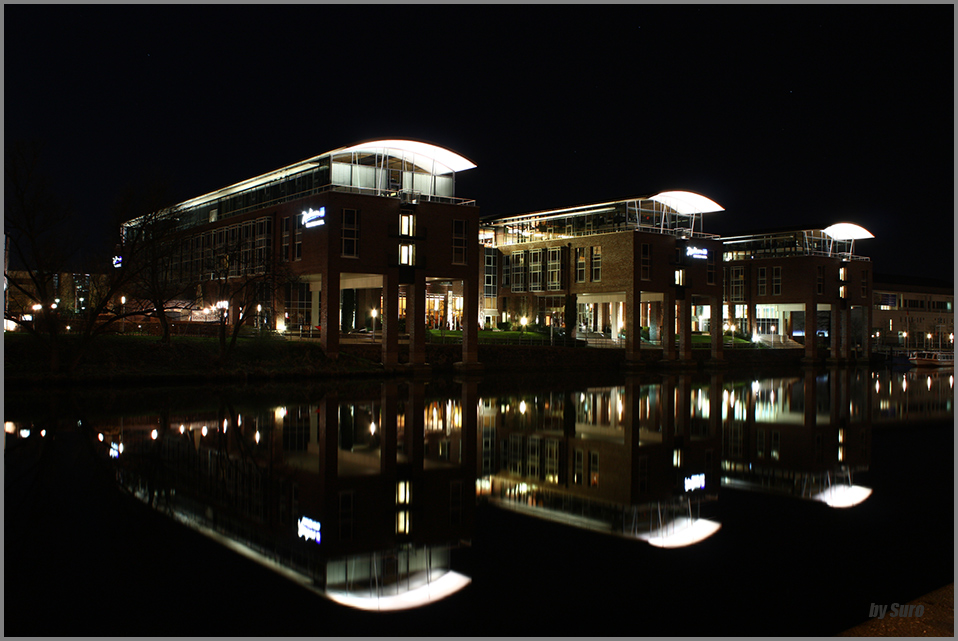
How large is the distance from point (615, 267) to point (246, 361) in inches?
1184

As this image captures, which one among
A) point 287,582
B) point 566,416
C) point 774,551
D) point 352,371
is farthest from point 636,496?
point 352,371

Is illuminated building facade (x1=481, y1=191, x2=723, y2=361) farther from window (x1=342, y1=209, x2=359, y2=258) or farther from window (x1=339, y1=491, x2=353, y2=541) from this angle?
window (x1=339, y1=491, x2=353, y2=541)

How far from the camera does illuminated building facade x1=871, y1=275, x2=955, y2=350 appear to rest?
8412cm

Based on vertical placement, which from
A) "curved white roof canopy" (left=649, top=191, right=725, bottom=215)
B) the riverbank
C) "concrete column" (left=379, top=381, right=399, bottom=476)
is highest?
"curved white roof canopy" (left=649, top=191, right=725, bottom=215)

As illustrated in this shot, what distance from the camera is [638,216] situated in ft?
179

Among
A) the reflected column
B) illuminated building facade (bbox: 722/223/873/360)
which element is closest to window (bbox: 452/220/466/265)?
the reflected column

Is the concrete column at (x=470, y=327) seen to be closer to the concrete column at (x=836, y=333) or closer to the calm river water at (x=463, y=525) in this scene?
the calm river water at (x=463, y=525)

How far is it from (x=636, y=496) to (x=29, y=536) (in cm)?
873

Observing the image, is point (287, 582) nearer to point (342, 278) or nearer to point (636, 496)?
point (636, 496)

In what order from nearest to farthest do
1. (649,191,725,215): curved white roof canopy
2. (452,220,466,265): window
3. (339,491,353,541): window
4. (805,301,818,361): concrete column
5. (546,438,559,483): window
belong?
(339,491,353,541): window
(546,438,559,483): window
(452,220,466,265): window
(649,191,725,215): curved white roof canopy
(805,301,818,361): concrete column

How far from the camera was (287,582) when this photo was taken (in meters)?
7.18

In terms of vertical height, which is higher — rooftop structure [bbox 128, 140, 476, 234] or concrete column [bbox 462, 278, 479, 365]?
rooftop structure [bbox 128, 140, 476, 234]

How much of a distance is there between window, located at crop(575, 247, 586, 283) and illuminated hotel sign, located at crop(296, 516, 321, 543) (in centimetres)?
4914

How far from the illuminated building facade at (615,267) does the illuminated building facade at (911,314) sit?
1358 inches
